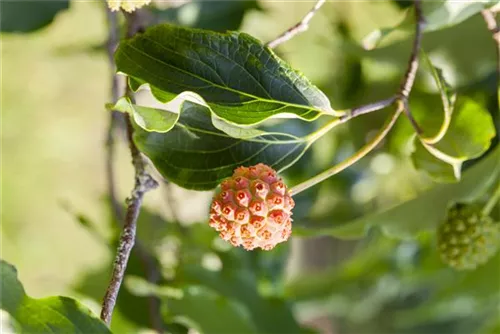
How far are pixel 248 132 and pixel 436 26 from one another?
0.25m

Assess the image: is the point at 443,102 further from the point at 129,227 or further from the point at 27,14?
the point at 27,14

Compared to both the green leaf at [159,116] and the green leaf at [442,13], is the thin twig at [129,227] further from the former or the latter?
the green leaf at [442,13]

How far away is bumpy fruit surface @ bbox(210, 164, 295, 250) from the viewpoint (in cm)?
53

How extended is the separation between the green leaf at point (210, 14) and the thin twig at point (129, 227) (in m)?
0.21

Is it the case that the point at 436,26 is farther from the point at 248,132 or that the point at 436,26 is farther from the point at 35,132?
the point at 35,132

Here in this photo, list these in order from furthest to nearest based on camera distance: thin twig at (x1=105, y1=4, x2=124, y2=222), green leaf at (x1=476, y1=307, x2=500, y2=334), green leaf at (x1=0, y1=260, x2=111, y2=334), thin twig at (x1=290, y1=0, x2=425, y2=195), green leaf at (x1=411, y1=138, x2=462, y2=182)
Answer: green leaf at (x1=476, y1=307, x2=500, y2=334) < thin twig at (x1=105, y1=4, x2=124, y2=222) < green leaf at (x1=411, y1=138, x2=462, y2=182) < thin twig at (x1=290, y1=0, x2=425, y2=195) < green leaf at (x1=0, y1=260, x2=111, y2=334)

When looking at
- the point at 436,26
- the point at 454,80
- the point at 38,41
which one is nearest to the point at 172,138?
the point at 436,26

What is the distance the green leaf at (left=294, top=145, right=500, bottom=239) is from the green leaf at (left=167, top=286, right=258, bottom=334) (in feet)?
0.43

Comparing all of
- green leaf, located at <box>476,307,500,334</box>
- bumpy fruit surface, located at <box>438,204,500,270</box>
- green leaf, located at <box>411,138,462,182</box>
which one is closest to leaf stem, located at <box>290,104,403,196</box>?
green leaf, located at <box>411,138,462,182</box>

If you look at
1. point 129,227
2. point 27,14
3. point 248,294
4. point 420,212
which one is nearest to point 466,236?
point 420,212

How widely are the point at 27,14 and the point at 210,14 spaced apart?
23 cm

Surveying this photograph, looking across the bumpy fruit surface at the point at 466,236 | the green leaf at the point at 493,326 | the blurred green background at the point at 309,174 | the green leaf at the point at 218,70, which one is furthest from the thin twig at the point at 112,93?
the green leaf at the point at 493,326

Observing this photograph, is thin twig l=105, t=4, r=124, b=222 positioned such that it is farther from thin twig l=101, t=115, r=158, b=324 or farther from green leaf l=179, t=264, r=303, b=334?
thin twig l=101, t=115, r=158, b=324

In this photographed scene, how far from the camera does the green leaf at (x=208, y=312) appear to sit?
77 centimetres
